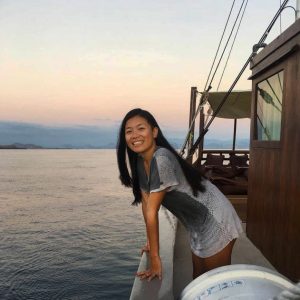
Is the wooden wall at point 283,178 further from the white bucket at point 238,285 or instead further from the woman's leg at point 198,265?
the white bucket at point 238,285

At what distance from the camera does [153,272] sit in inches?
131

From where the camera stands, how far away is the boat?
399 cm

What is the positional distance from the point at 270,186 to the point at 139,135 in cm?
255

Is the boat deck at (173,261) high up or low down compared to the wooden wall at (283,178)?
down

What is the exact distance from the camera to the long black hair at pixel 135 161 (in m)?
3.04

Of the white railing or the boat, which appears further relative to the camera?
the boat

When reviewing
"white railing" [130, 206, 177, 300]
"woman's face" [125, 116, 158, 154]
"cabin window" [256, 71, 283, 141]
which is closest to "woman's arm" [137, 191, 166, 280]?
"white railing" [130, 206, 177, 300]

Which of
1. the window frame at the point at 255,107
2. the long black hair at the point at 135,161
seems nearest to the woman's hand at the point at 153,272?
the long black hair at the point at 135,161

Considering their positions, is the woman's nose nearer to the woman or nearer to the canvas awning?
the woman

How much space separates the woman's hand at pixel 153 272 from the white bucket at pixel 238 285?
3.44 feet

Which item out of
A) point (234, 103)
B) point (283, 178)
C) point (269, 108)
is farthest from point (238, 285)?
point (234, 103)

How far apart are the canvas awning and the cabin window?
346 inches

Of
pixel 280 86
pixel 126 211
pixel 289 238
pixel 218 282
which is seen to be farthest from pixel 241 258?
pixel 126 211

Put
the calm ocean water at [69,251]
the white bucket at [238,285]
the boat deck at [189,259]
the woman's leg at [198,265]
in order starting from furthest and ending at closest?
1. the calm ocean water at [69,251]
2. the boat deck at [189,259]
3. the woman's leg at [198,265]
4. the white bucket at [238,285]
